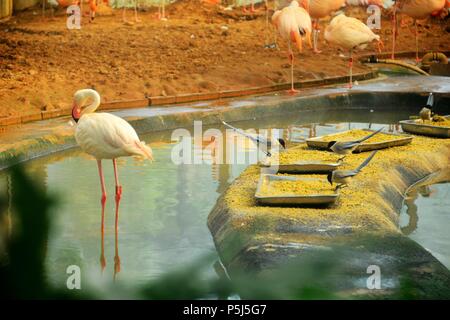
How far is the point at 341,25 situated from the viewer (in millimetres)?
11211

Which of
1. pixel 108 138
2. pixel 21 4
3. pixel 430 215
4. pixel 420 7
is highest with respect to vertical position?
pixel 21 4

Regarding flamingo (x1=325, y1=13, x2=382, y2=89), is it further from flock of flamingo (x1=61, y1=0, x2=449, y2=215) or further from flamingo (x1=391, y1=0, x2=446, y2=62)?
flamingo (x1=391, y1=0, x2=446, y2=62)

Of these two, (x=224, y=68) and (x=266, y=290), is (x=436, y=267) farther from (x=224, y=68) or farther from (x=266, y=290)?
(x=224, y=68)

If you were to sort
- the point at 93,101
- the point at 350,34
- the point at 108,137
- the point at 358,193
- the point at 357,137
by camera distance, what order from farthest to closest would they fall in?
the point at 350,34
the point at 357,137
the point at 93,101
the point at 358,193
the point at 108,137

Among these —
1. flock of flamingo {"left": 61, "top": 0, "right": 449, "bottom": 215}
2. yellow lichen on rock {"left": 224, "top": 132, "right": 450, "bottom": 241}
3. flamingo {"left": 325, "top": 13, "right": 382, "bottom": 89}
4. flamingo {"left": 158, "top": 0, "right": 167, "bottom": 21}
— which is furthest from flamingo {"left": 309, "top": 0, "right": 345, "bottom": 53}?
yellow lichen on rock {"left": 224, "top": 132, "right": 450, "bottom": 241}

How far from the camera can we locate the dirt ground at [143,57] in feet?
32.1

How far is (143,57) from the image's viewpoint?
11.9 m

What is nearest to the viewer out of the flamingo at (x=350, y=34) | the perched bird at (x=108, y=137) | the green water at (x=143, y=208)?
the green water at (x=143, y=208)

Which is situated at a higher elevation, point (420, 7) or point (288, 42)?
point (420, 7)

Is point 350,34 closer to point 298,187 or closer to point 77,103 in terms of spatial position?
→ point 77,103

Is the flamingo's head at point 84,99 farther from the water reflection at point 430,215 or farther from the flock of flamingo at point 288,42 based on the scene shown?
the water reflection at point 430,215

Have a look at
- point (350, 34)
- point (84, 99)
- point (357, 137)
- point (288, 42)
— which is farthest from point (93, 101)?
point (350, 34)

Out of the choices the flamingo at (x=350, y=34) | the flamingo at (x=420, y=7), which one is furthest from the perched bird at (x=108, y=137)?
the flamingo at (x=420, y=7)
